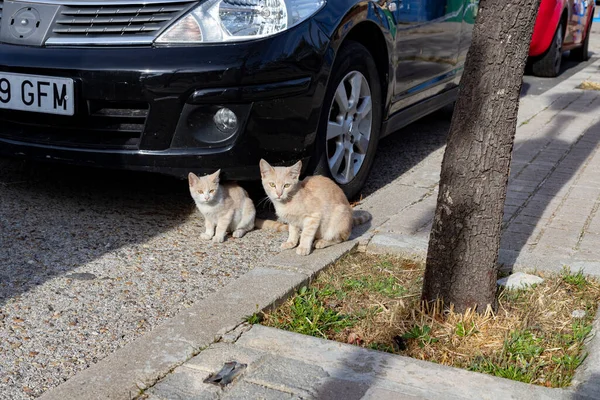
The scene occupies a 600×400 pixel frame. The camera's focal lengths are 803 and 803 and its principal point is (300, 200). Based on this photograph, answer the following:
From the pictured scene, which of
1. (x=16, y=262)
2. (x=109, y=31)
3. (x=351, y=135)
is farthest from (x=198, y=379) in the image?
(x=351, y=135)

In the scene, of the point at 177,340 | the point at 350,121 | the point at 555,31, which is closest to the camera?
the point at 177,340

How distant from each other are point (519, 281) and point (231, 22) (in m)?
1.83

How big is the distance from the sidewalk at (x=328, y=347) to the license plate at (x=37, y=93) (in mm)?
1317

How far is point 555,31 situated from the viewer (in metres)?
9.95

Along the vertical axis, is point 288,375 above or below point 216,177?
below

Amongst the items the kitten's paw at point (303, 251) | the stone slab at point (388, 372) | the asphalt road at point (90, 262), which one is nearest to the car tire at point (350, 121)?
A: the asphalt road at point (90, 262)

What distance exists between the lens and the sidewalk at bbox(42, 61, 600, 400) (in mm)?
2529

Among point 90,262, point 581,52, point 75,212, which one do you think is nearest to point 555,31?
point 581,52

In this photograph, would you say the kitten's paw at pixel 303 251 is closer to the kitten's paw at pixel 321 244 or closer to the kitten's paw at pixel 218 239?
the kitten's paw at pixel 321 244

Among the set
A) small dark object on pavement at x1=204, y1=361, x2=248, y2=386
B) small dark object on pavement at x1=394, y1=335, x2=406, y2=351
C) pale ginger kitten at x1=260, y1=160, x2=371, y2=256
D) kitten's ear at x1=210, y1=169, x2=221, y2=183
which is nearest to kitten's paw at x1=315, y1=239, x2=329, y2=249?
pale ginger kitten at x1=260, y1=160, x2=371, y2=256

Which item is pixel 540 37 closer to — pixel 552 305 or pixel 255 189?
pixel 255 189

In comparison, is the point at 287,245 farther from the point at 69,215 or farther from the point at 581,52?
the point at 581,52

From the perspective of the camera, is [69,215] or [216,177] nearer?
[216,177]

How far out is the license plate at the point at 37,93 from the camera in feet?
13.0
